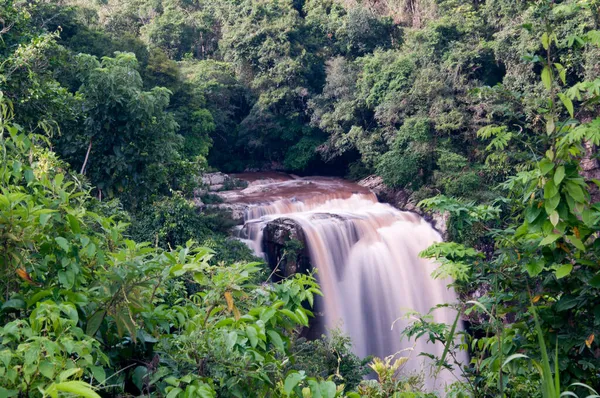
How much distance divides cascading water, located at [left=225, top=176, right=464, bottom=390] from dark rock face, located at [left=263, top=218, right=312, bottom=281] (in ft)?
0.44

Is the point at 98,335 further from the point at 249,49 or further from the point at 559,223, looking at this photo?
the point at 249,49

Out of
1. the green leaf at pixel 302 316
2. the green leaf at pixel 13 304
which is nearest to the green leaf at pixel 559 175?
the green leaf at pixel 302 316

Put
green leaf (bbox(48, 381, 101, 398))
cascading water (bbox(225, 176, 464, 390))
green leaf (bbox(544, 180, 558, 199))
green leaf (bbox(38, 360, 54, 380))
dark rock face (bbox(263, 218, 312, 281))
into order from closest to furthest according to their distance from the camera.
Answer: green leaf (bbox(48, 381, 101, 398))
green leaf (bbox(38, 360, 54, 380))
green leaf (bbox(544, 180, 558, 199))
dark rock face (bbox(263, 218, 312, 281))
cascading water (bbox(225, 176, 464, 390))

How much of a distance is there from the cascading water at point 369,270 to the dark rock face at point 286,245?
0.13m

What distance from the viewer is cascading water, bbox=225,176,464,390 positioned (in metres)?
9.85

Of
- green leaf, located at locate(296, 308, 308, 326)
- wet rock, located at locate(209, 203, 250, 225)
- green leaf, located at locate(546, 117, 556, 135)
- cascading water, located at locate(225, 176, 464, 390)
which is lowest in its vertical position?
cascading water, located at locate(225, 176, 464, 390)

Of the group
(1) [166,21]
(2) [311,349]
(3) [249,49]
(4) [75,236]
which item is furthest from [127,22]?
(4) [75,236]

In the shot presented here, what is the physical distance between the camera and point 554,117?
1684mm

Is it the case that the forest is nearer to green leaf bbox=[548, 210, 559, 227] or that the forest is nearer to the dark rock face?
green leaf bbox=[548, 210, 559, 227]

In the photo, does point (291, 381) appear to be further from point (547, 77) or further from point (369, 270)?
point (369, 270)

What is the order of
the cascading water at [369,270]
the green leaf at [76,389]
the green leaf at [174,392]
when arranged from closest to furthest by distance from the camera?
the green leaf at [76,389]
the green leaf at [174,392]
the cascading water at [369,270]

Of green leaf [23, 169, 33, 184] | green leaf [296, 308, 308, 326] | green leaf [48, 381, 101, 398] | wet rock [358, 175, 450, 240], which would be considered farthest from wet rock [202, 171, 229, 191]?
green leaf [48, 381, 101, 398]

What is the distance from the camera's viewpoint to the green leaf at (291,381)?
137 centimetres

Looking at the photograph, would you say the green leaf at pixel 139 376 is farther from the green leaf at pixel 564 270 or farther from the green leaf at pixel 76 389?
the green leaf at pixel 564 270
